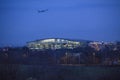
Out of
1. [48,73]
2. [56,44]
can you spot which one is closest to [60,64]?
[48,73]

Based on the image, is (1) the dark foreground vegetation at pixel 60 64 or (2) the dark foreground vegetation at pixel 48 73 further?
(1) the dark foreground vegetation at pixel 60 64

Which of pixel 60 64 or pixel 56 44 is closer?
pixel 60 64

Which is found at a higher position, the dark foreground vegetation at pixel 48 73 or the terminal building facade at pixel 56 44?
the terminal building facade at pixel 56 44

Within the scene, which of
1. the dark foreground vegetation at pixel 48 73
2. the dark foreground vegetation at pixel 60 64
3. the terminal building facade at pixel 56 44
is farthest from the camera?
the terminal building facade at pixel 56 44

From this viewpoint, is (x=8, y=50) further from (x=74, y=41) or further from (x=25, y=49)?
(x=74, y=41)

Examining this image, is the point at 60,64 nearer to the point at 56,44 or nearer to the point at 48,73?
the point at 48,73

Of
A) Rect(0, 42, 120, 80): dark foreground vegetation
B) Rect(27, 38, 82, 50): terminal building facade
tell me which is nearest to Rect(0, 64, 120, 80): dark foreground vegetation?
Rect(0, 42, 120, 80): dark foreground vegetation

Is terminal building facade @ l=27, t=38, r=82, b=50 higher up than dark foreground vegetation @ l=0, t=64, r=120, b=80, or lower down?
higher up

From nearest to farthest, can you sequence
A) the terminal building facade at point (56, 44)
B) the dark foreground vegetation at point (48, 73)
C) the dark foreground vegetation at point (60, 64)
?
the dark foreground vegetation at point (48, 73) < the dark foreground vegetation at point (60, 64) < the terminal building facade at point (56, 44)

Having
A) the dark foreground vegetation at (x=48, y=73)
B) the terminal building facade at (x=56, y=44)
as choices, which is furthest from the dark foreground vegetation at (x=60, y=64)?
the terminal building facade at (x=56, y=44)

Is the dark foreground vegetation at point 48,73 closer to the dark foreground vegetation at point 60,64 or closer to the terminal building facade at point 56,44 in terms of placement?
the dark foreground vegetation at point 60,64

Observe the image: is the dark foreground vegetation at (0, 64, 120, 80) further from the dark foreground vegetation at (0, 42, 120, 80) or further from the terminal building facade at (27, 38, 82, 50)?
the terminal building facade at (27, 38, 82, 50)

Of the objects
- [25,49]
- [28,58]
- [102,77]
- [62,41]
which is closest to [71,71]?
[102,77]

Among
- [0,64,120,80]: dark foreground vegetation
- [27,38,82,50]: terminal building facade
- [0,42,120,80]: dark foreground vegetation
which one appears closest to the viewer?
[0,64,120,80]: dark foreground vegetation
